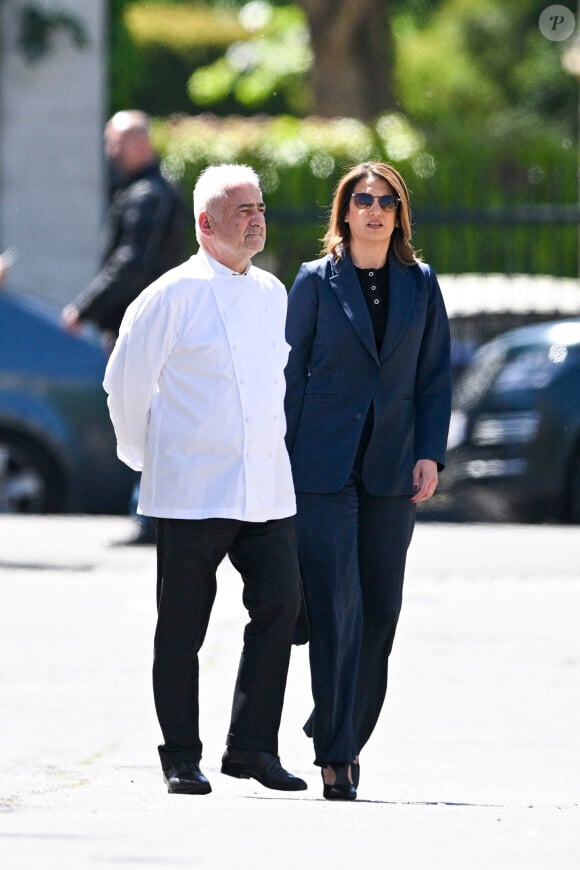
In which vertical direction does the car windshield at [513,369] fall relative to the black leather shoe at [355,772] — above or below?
above

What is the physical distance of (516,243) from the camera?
56.7 ft

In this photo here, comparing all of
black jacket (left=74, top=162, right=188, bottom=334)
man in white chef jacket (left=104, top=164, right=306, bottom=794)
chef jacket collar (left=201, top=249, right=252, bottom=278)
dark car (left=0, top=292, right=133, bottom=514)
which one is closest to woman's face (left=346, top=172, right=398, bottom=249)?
man in white chef jacket (left=104, top=164, right=306, bottom=794)

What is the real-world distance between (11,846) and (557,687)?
3.24 m

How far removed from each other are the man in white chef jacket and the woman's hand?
38 cm

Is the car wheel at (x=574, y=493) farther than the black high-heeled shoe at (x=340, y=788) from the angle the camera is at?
Yes

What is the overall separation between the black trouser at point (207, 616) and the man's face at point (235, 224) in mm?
701

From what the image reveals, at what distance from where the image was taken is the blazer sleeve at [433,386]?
5.65m

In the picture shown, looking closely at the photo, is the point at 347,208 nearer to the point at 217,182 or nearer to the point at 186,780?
the point at 217,182

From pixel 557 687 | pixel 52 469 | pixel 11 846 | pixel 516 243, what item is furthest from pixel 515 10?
pixel 11 846

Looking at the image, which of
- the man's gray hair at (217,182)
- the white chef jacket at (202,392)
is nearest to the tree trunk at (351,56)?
the man's gray hair at (217,182)

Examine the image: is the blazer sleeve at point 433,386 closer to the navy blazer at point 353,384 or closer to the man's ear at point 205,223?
the navy blazer at point 353,384

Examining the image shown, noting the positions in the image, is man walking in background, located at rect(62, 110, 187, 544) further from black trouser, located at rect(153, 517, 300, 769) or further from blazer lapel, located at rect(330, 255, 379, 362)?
black trouser, located at rect(153, 517, 300, 769)

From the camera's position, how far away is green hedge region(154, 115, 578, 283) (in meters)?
16.5

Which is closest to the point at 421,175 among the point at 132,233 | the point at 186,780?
the point at 132,233
